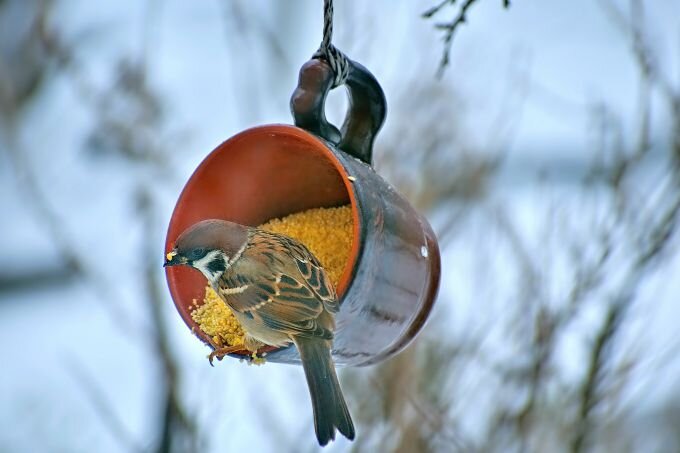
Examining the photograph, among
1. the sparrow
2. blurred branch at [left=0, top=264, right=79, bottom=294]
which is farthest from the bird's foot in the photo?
blurred branch at [left=0, top=264, right=79, bottom=294]

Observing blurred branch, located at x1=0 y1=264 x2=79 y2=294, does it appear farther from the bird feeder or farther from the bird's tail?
the bird's tail

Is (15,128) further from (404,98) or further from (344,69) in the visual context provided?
A: (344,69)

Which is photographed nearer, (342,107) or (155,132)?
(342,107)

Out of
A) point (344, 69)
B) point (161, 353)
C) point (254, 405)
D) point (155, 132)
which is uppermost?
point (344, 69)

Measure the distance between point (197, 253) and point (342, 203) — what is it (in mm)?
734

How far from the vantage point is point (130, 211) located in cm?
697

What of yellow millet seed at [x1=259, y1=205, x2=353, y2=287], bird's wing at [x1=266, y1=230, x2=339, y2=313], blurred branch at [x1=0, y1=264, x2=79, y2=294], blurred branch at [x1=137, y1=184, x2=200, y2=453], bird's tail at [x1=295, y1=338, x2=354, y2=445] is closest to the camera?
bird's tail at [x1=295, y1=338, x2=354, y2=445]

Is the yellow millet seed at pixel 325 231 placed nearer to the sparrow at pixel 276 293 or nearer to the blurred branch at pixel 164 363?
the sparrow at pixel 276 293

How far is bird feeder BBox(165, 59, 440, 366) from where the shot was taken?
3.01 metres

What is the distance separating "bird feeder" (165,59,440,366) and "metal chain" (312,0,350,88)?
0.03 meters

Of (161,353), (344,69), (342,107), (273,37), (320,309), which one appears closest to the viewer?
(320,309)

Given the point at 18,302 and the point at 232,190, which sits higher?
the point at 232,190

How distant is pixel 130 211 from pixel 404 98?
7.86 feet

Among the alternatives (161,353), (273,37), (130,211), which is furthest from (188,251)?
(130,211)
